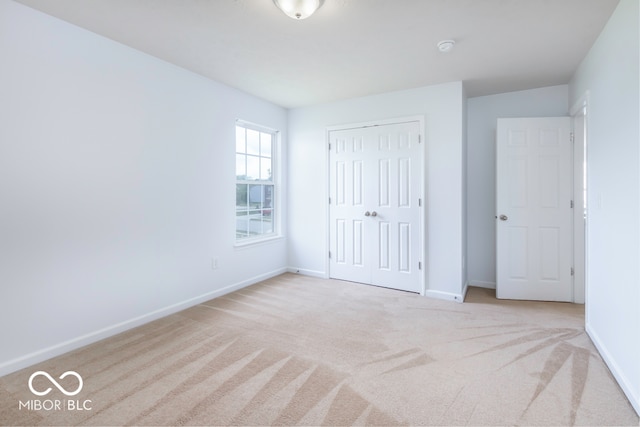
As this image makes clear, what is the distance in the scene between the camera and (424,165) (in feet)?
12.1

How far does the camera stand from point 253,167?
4.19m

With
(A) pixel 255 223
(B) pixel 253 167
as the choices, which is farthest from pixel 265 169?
(A) pixel 255 223

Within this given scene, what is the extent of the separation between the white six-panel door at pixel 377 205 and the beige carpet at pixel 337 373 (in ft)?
2.98

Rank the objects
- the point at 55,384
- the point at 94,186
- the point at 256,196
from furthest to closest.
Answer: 1. the point at 256,196
2. the point at 94,186
3. the point at 55,384

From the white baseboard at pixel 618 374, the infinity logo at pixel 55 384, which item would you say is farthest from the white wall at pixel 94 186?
the white baseboard at pixel 618 374

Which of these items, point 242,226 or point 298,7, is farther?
point 242,226

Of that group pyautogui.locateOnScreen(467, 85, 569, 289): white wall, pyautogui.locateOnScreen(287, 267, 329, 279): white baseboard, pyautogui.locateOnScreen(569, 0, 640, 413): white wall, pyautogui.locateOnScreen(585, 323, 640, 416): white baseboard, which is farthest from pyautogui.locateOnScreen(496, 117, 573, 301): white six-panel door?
pyautogui.locateOnScreen(287, 267, 329, 279): white baseboard

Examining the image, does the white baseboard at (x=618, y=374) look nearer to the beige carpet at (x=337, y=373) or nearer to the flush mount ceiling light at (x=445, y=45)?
the beige carpet at (x=337, y=373)

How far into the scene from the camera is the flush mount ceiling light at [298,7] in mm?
1973

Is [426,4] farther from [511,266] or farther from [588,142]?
[511,266]

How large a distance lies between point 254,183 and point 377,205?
5.39ft

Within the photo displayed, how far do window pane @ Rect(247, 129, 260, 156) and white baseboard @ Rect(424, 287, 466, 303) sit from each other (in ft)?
9.18
